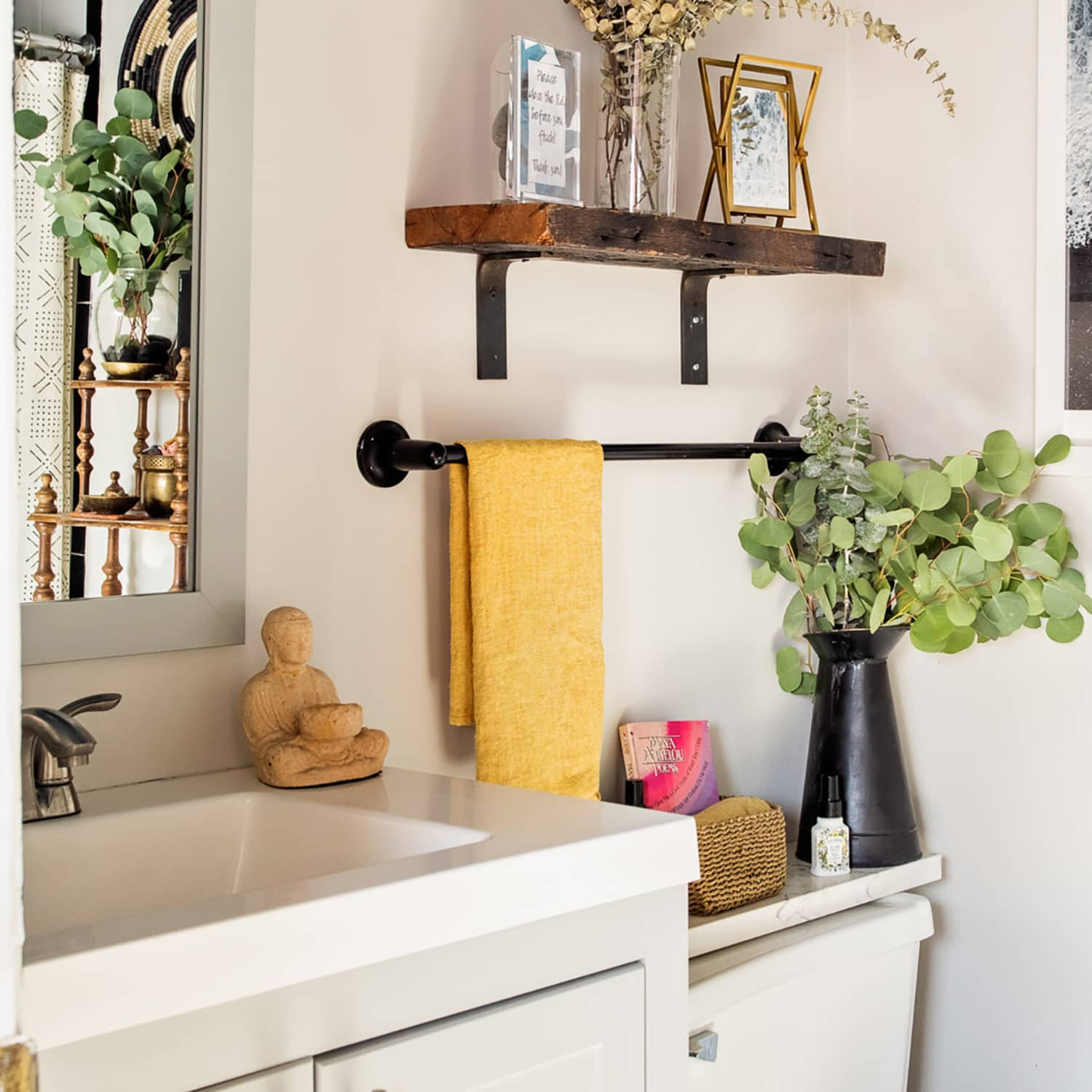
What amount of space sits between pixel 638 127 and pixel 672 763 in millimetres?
714

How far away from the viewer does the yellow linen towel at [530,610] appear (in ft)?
4.25

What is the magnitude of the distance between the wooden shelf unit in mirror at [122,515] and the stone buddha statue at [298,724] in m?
0.11

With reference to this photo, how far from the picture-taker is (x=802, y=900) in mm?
1452

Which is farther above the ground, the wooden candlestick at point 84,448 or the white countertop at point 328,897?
the wooden candlestick at point 84,448

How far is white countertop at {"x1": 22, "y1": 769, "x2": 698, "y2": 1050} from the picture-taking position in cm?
69

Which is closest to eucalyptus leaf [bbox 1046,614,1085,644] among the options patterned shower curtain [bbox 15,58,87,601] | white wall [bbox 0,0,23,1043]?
patterned shower curtain [bbox 15,58,87,601]

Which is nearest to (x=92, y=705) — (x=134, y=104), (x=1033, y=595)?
(x=134, y=104)

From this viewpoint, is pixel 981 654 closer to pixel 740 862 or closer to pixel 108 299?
pixel 740 862

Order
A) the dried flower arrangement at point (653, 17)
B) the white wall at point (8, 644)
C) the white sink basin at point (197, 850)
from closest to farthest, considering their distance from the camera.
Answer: the white wall at point (8, 644), the white sink basin at point (197, 850), the dried flower arrangement at point (653, 17)

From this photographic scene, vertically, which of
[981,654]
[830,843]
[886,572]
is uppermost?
[886,572]

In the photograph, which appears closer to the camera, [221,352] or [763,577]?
[221,352]

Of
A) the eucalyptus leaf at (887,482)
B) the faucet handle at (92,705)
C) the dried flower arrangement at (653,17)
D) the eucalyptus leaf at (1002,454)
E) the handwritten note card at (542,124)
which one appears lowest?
the faucet handle at (92,705)

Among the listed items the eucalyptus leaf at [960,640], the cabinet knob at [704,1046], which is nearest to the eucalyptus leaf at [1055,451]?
the eucalyptus leaf at [960,640]

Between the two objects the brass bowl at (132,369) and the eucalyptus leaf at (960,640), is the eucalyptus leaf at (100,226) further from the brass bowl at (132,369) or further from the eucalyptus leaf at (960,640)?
the eucalyptus leaf at (960,640)
